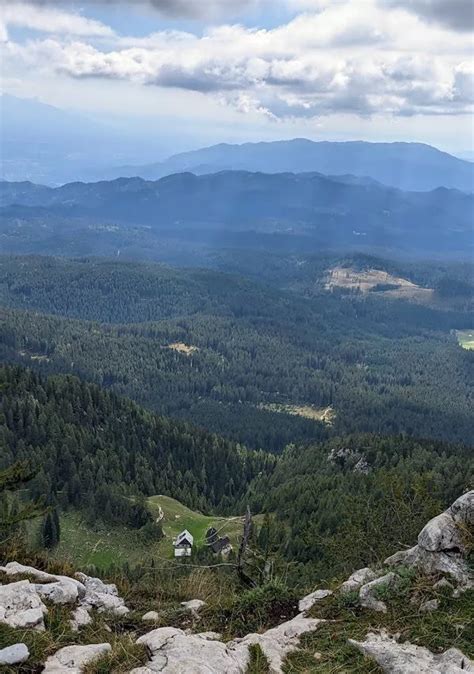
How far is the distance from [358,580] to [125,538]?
68627mm

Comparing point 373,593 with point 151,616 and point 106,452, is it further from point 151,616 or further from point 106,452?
point 106,452

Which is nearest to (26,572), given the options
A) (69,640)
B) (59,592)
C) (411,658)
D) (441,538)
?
(59,592)

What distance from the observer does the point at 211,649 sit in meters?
11.6

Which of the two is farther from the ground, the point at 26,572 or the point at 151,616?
the point at 26,572

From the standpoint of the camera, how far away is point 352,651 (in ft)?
37.7

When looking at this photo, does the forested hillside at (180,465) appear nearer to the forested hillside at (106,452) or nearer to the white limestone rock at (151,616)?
the forested hillside at (106,452)

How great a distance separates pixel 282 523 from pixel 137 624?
75.6 m

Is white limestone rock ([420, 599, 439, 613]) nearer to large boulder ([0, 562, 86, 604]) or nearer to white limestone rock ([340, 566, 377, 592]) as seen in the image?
white limestone rock ([340, 566, 377, 592])

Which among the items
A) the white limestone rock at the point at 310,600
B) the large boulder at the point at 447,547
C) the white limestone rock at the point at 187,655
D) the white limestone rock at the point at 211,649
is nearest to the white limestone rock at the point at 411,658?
the white limestone rock at the point at 211,649

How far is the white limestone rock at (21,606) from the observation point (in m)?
12.1

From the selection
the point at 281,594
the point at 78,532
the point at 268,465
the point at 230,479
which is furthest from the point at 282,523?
the point at 281,594

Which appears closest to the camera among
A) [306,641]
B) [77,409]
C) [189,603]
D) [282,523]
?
[306,641]

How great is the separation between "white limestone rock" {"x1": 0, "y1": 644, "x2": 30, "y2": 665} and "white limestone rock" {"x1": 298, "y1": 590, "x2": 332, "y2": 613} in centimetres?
720

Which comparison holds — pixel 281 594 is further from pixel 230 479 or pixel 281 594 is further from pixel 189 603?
pixel 230 479
